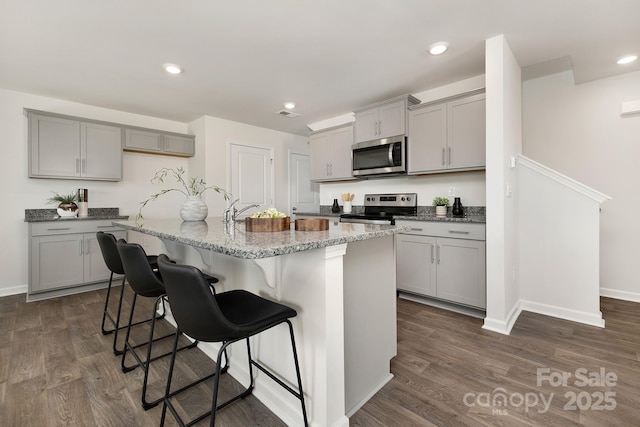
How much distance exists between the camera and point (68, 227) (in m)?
3.43

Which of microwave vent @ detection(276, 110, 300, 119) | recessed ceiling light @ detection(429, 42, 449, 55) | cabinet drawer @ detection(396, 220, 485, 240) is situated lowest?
cabinet drawer @ detection(396, 220, 485, 240)

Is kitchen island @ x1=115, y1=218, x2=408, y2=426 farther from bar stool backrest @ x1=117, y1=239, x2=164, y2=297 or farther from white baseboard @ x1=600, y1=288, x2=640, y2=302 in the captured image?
white baseboard @ x1=600, y1=288, x2=640, y2=302

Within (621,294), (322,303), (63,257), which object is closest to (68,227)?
(63,257)

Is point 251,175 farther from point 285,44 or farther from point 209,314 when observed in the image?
point 209,314

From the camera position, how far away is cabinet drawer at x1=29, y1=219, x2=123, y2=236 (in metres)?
3.25

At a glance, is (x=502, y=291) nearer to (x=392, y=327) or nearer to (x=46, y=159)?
(x=392, y=327)

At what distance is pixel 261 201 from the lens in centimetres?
505

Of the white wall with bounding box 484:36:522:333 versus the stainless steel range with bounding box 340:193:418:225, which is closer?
the white wall with bounding box 484:36:522:333

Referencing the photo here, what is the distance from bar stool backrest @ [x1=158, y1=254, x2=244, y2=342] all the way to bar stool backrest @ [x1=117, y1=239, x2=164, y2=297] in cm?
56

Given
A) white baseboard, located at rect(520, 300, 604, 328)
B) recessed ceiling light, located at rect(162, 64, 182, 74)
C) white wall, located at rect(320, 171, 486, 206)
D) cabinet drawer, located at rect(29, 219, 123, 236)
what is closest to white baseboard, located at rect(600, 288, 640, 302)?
white baseboard, located at rect(520, 300, 604, 328)

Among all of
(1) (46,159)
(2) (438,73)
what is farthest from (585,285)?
(1) (46,159)

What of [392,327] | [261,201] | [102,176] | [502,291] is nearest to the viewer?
[392,327]

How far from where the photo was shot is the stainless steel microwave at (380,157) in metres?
3.43

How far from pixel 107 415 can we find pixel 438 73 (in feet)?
12.3
